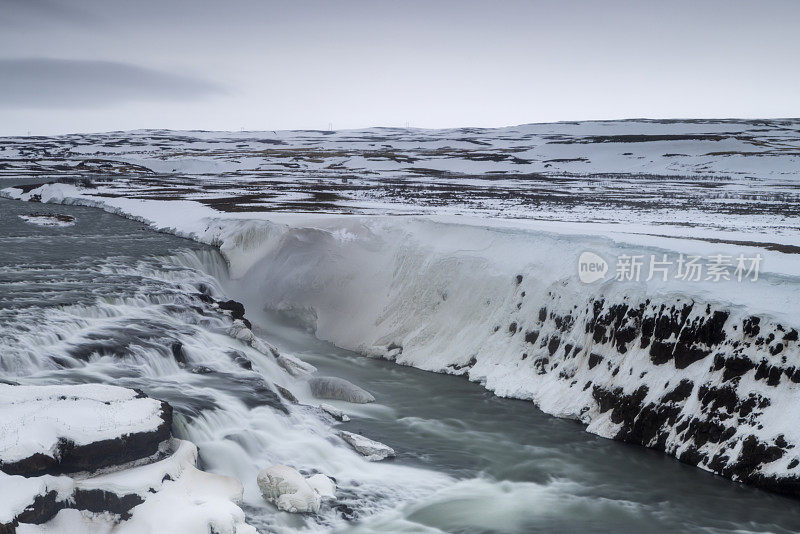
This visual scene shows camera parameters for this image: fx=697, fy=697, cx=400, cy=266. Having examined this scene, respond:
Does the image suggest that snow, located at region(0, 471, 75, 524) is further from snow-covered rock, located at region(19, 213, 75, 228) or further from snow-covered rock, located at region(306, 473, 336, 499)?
snow-covered rock, located at region(19, 213, 75, 228)

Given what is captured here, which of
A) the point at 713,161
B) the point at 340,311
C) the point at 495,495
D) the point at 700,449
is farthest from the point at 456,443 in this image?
the point at 713,161

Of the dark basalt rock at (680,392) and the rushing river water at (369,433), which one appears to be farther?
the dark basalt rock at (680,392)

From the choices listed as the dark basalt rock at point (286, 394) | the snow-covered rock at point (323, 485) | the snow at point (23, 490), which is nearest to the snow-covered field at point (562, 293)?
the dark basalt rock at point (286, 394)

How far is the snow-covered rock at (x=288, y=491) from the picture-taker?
1182 cm

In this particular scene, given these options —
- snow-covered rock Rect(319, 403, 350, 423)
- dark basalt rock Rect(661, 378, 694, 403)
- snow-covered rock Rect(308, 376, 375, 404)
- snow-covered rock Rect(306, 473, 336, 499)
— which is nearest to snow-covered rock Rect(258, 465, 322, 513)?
snow-covered rock Rect(306, 473, 336, 499)

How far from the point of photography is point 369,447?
48.9ft

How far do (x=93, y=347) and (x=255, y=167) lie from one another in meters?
68.0

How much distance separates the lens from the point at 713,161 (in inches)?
2938

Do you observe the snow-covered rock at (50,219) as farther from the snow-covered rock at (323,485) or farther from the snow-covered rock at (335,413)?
the snow-covered rock at (323,485)

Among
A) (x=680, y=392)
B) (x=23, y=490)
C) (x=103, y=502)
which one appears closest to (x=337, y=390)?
(x=680, y=392)

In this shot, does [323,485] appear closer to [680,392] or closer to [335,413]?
[335,413]

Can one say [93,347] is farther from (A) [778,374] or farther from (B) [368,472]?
(A) [778,374]

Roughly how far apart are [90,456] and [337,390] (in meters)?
9.05

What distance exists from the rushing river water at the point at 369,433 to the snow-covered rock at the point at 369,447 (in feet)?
0.99
